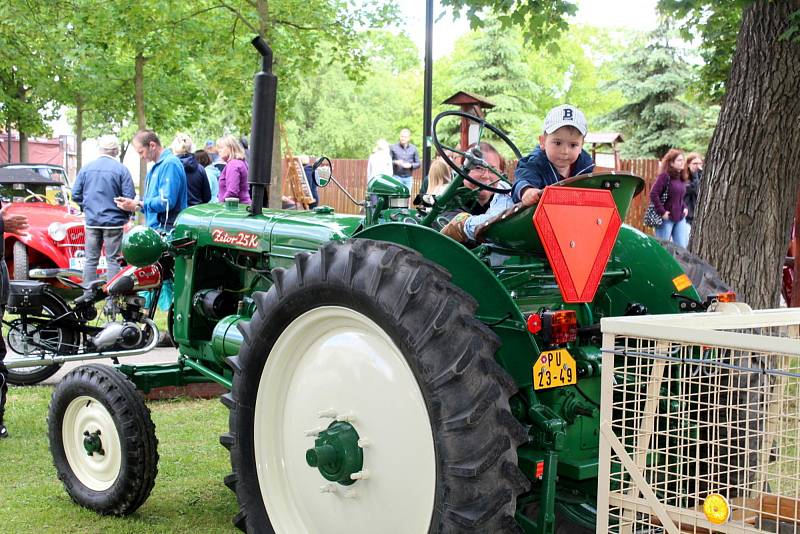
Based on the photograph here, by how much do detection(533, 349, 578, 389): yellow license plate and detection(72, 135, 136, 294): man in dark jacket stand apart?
23.3ft

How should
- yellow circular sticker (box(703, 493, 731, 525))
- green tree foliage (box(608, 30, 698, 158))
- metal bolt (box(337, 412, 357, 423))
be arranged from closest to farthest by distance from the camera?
1. yellow circular sticker (box(703, 493, 731, 525))
2. metal bolt (box(337, 412, 357, 423))
3. green tree foliage (box(608, 30, 698, 158))

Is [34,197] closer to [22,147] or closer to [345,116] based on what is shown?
[22,147]

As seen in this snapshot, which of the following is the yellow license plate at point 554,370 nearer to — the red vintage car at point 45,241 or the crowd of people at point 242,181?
the crowd of people at point 242,181

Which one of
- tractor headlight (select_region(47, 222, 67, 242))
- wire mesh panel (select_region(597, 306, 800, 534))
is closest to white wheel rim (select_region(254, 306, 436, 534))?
wire mesh panel (select_region(597, 306, 800, 534))

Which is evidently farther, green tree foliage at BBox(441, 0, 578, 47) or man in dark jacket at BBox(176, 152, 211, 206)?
man in dark jacket at BBox(176, 152, 211, 206)

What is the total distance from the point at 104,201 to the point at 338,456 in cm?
708

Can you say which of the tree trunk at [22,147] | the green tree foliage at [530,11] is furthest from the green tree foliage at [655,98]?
the green tree foliage at [530,11]

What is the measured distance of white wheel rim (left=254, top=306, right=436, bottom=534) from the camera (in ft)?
10.4

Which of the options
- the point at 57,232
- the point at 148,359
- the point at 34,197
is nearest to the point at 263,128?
the point at 148,359

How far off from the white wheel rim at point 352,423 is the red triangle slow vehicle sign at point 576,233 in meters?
0.64

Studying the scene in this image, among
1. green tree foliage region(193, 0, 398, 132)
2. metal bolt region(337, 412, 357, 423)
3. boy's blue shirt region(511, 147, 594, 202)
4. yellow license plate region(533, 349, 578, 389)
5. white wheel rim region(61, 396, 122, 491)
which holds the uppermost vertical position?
green tree foliage region(193, 0, 398, 132)

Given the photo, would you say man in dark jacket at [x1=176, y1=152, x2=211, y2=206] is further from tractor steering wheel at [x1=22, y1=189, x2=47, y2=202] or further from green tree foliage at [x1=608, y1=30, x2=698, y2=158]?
green tree foliage at [x1=608, y1=30, x2=698, y2=158]

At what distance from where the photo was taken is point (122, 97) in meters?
22.4

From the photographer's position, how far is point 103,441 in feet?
15.2
